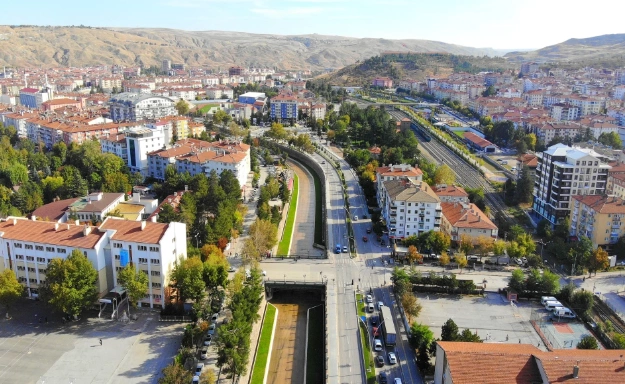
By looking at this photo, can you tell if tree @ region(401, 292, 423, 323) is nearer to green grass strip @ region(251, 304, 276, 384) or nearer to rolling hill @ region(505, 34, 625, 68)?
green grass strip @ region(251, 304, 276, 384)

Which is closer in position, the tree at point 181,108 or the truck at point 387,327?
the truck at point 387,327

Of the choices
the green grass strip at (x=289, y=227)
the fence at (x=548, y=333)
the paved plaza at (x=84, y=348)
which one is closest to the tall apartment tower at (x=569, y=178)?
the fence at (x=548, y=333)

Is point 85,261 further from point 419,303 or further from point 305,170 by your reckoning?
point 305,170

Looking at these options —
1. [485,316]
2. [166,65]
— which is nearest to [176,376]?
[485,316]

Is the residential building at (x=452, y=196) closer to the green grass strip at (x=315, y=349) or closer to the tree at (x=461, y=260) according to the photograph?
the tree at (x=461, y=260)

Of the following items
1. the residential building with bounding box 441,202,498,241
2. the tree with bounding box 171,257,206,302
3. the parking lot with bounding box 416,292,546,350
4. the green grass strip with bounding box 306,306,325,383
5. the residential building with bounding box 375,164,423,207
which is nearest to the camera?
the green grass strip with bounding box 306,306,325,383

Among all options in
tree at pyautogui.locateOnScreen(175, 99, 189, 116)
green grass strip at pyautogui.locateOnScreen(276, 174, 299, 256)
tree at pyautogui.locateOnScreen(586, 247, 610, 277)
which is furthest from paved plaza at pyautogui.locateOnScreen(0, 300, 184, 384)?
tree at pyautogui.locateOnScreen(175, 99, 189, 116)

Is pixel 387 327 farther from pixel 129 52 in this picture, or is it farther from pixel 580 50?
pixel 580 50
